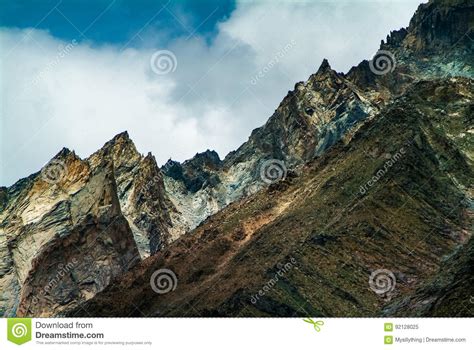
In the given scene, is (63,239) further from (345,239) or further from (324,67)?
(324,67)

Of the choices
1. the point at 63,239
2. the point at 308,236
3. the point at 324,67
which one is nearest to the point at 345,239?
the point at 308,236

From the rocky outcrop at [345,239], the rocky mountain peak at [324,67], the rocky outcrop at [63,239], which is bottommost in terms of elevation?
the rocky outcrop at [345,239]

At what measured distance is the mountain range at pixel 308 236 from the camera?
223 feet

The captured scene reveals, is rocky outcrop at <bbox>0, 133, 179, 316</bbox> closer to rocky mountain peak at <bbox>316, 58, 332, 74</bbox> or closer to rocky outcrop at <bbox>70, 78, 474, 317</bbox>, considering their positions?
rocky outcrop at <bbox>70, 78, 474, 317</bbox>

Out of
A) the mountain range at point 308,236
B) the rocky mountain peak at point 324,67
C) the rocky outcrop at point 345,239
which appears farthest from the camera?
the rocky mountain peak at point 324,67

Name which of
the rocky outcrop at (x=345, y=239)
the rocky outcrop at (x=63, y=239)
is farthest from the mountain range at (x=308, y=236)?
the rocky outcrop at (x=63, y=239)

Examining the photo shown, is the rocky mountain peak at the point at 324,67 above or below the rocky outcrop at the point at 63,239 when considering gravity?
above

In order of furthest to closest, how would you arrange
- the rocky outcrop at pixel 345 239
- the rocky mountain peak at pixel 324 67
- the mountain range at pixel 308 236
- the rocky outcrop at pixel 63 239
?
the rocky mountain peak at pixel 324 67 < the rocky outcrop at pixel 63 239 < the mountain range at pixel 308 236 < the rocky outcrop at pixel 345 239

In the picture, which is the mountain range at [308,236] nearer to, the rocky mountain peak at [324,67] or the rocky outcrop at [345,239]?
the rocky outcrop at [345,239]

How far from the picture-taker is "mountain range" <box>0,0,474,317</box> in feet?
223

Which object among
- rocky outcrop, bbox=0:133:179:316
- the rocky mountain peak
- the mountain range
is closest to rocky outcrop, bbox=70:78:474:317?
the mountain range

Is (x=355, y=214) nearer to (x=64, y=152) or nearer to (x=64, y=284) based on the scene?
(x=64, y=284)
